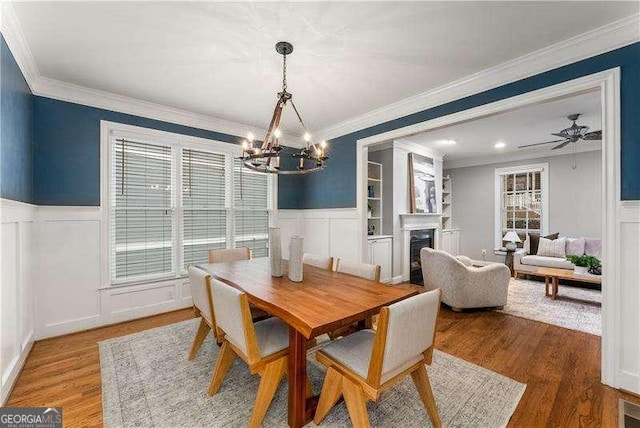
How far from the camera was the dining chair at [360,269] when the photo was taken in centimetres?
234

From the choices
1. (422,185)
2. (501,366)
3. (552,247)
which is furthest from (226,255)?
(552,247)

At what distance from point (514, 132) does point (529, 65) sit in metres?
2.54

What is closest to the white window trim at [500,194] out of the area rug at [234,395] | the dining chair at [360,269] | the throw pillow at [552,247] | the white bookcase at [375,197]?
the throw pillow at [552,247]

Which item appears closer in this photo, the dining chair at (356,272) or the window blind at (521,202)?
the dining chair at (356,272)

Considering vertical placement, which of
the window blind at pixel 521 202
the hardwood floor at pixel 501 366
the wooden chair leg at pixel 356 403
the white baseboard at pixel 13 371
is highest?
the window blind at pixel 521 202

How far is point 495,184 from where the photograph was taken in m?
6.50

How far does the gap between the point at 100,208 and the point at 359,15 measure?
327 cm

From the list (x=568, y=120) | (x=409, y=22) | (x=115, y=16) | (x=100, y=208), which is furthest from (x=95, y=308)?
(x=568, y=120)

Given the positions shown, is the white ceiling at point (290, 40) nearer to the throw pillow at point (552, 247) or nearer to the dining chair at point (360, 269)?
the dining chair at point (360, 269)

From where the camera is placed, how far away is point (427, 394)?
167 cm

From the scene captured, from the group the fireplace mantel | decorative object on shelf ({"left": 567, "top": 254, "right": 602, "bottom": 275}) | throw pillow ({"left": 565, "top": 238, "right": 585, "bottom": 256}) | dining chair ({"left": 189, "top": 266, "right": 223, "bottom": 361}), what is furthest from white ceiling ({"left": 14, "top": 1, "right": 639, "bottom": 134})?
throw pillow ({"left": 565, "top": 238, "right": 585, "bottom": 256})

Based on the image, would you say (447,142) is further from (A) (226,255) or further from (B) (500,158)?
(A) (226,255)

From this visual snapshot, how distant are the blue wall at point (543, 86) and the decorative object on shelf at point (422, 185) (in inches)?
66.2

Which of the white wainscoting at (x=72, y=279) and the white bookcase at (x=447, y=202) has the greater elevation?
the white bookcase at (x=447, y=202)
